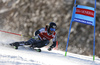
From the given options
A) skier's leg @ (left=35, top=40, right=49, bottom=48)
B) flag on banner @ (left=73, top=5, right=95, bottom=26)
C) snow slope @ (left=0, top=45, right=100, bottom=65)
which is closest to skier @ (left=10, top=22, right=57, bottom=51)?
skier's leg @ (left=35, top=40, right=49, bottom=48)

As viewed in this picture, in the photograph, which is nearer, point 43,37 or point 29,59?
point 29,59

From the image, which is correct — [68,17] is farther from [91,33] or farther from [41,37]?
[41,37]

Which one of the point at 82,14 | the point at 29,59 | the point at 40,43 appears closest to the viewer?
the point at 29,59

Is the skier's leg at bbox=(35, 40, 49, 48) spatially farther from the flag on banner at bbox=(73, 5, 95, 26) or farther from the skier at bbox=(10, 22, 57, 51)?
the flag on banner at bbox=(73, 5, 95, 26)

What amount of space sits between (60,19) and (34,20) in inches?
81.7

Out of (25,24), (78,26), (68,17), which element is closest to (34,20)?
(25,24)

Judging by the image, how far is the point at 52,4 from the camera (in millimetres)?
11508

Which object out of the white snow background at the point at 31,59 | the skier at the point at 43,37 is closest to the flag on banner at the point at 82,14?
the skier at the point at 43,37

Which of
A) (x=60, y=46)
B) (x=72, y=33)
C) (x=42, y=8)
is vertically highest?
(x=42, y=8)

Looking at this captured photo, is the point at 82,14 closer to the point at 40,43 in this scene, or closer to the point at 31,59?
the point at 40,43

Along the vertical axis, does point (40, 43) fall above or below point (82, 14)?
below

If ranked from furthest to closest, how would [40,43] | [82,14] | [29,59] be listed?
1. [40,43]
2. [82,14]
3. [29,59]

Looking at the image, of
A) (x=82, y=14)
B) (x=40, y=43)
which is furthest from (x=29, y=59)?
(x=82, y=14)

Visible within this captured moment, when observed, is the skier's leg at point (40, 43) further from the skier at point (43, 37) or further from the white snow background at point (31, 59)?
the white snow background at point (31, 59)
